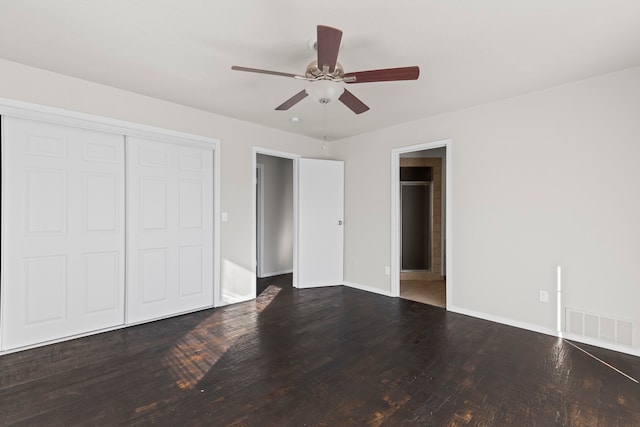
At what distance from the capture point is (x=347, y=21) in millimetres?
1929

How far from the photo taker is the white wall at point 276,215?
18.3 ft

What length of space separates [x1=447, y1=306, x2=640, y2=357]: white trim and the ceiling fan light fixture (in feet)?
9.36

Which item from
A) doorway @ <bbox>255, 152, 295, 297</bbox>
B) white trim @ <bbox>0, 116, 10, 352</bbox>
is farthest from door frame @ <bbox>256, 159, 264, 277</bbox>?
white trim @ <bbox>0, 116, 10, 352</bbox>

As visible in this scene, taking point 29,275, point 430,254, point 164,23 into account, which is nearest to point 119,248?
point 29,275

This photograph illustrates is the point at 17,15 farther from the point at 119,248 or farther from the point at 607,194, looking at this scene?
the point at 607,194

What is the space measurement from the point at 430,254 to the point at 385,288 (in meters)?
1.40

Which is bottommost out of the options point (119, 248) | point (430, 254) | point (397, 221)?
point (430, 254)

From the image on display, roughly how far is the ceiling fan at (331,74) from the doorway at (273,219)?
3256 mm

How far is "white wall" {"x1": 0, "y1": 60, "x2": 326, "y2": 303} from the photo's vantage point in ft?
8.63

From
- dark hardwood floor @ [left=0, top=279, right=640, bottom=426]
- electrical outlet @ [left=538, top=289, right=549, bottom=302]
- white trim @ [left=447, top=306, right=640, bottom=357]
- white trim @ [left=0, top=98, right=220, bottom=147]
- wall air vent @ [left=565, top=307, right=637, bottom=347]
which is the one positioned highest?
white trim @ [left=0, top=98, right=220, bottom=147]

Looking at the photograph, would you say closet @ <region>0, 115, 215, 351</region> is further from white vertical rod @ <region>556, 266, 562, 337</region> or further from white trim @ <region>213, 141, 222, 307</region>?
white vertical rod @ <region>556, 266, 562, 337</region>

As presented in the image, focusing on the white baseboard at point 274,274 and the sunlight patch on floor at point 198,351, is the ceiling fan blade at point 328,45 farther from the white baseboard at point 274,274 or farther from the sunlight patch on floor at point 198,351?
the white baseboard at point 274,274

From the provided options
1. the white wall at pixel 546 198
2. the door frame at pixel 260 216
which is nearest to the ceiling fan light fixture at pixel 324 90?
the white wall at pixel 546 198

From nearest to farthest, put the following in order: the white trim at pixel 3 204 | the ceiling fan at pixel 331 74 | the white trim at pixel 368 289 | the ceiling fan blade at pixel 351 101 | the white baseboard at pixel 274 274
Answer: the ceiling fan at pixel 331 74
the ceiling fan blade at pixel 351 101
the white trim at pixel 3 204
the white trim at pixel 368 289
the white baseboard at pixel 274 274
